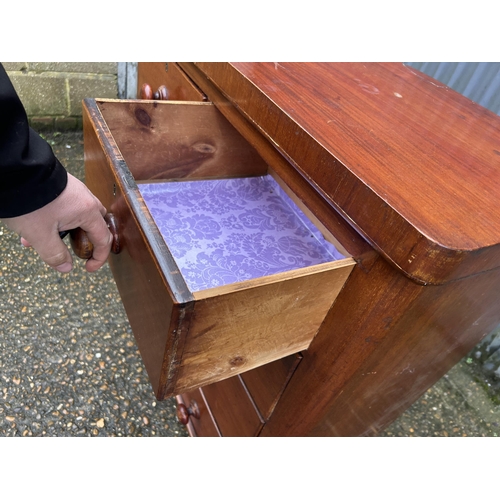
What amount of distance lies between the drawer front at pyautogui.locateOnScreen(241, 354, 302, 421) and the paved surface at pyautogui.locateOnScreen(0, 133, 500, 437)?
43cm

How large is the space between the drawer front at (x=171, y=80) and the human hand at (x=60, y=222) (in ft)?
1.12

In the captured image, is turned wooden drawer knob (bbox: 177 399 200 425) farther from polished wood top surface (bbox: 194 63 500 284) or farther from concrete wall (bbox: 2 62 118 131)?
concrete wall (bbox: 2 62 118 131)

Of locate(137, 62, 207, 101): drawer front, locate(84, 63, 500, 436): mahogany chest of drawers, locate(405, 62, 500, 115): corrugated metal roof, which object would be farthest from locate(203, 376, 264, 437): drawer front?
locate(405, 62, 500, 115): corrugated metal roof

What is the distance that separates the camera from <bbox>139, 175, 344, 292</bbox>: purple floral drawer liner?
0.66m

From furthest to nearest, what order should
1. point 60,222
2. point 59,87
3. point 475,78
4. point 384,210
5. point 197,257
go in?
point 59,87, point 475,78, point 197,257, point 60,222, point 384,210

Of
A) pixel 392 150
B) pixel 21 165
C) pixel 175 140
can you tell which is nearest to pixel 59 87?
pixel 175 140

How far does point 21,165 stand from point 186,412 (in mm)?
699

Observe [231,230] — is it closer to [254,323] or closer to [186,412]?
[254,323]

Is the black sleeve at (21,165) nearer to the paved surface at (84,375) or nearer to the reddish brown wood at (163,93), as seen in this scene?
the reddish brown wood at (163,93)

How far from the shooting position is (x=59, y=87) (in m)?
1.81

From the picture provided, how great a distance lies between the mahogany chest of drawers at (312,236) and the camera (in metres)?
0.43

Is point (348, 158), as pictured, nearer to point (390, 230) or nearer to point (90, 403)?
point (390, 230)

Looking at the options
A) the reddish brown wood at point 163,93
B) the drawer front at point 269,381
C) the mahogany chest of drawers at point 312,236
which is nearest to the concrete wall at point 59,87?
the reddish brown wood at point 163,93

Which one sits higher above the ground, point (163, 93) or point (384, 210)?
point (384, 210)
